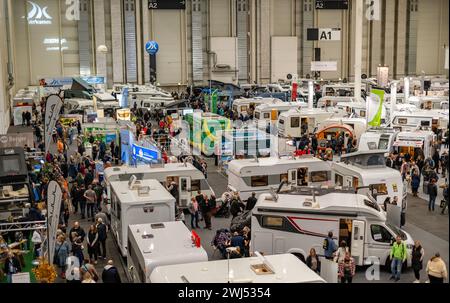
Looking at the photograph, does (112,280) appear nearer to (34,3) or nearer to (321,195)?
(321,195)

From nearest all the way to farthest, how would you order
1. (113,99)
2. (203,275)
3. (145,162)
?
(203,275) → (145,162) → (113,99)

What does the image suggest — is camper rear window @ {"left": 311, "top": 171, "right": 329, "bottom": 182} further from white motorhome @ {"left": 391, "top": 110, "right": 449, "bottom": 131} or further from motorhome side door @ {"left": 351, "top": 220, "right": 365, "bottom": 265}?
white motorhome @ {"left": 391, "top": 110, "right": 449, "bottom": 131}

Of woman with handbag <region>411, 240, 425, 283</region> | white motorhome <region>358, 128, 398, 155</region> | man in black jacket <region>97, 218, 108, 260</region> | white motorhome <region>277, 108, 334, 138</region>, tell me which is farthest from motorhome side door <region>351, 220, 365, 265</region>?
white motorhome <region>277, 108, 334, 138</region>

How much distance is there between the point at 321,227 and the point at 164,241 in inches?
144

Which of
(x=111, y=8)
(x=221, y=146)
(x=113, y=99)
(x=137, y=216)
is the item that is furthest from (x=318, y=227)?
(x=111, y=8)

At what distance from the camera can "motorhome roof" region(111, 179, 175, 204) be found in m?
13.9

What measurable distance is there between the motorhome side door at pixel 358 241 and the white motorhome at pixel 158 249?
12.2ft

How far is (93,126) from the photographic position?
28578 millimetres

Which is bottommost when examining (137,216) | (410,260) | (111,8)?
(410,260)

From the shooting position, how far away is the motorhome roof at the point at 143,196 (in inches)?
549

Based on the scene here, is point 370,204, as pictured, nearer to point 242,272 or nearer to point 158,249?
point 158,249

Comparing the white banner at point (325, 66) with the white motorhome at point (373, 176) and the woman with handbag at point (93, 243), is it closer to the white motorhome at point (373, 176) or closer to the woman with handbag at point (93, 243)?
the white motorhome at point (373, 176)

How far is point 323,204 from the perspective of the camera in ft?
43.6
